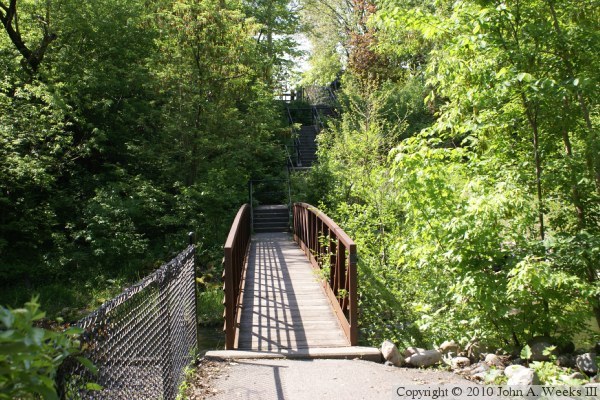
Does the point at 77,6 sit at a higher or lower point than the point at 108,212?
higher

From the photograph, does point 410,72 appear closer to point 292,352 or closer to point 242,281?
point 242,281

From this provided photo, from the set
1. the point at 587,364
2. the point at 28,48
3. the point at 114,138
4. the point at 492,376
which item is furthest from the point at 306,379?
the point at 28,48

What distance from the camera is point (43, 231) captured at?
41.7 ft

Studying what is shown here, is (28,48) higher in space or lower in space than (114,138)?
higher

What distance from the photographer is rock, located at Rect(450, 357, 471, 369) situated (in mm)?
5105

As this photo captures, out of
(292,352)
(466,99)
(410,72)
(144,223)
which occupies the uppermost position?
(410,72)

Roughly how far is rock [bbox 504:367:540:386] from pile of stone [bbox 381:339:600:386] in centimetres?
47

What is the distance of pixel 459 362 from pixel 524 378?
1.49 metres

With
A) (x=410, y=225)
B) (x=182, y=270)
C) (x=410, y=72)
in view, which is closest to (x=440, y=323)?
(x=410, y=225)

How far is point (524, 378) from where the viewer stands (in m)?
3.76

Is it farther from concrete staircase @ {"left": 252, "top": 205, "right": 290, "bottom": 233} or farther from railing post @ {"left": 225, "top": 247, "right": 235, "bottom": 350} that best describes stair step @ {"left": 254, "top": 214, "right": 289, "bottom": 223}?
railing post @ {"left": 225, "top": 247, "right": 235, "bottom": 350}

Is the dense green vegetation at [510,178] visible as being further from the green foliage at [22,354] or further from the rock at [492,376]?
the green foliage at [22,354]

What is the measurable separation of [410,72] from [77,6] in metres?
15.0

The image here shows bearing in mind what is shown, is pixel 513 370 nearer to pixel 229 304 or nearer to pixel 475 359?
pixel 475 359
